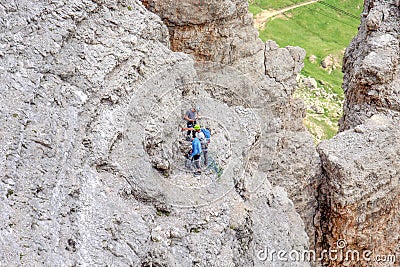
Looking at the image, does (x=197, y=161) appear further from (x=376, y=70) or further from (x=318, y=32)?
(x=318, y=32)

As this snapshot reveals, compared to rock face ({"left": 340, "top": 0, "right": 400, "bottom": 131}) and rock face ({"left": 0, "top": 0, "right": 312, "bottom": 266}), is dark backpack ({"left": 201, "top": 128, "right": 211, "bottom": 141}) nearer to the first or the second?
rock face ({"left": 0, "top": 0, "right": 312, "bottom": 266})

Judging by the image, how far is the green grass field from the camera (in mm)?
38781

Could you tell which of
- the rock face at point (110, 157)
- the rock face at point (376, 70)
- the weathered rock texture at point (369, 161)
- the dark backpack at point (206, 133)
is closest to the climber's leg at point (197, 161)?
the rock face at point (110, 157)

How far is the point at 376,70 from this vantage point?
15672 mm

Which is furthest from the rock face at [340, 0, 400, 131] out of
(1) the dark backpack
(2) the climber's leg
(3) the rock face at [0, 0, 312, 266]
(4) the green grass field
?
(4) the green grass field

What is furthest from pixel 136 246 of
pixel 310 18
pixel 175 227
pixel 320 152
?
pixel 310 18

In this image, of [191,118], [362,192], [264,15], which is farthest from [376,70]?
[264,15]

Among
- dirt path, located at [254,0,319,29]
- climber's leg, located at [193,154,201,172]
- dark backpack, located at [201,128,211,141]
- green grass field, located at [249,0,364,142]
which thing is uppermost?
dark backpack, located at [201,128,211,141]

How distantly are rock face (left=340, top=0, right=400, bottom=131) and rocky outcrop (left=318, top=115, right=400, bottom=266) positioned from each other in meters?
0.97

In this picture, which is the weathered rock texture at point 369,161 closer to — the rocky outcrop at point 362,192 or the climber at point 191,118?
the rocky outcrop at point 362,192

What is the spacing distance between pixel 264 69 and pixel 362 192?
729cm

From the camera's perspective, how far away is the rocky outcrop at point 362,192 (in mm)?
13805

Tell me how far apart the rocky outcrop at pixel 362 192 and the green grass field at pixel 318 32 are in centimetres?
2146

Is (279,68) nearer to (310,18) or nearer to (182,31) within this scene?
(182,31)
